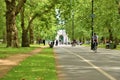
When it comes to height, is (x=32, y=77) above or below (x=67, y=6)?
below

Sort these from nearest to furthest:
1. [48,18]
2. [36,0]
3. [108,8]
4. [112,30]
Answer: [36,0]
[48,18]
[108,8]
[112,30]

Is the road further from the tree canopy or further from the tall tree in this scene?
the tree canopy

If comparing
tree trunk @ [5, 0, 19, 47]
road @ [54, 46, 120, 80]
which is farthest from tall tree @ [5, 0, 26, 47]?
road @ [54, 46, 120, 80]

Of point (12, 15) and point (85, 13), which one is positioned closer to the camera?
point (12, 15)

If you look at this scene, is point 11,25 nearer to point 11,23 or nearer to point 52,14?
point 11,23

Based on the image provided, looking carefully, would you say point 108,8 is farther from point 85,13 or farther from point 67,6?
point 67,6

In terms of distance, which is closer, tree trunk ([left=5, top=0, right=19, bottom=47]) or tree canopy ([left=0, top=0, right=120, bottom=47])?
tree trunk ([left=5, top=0, right=19, bottom=47])

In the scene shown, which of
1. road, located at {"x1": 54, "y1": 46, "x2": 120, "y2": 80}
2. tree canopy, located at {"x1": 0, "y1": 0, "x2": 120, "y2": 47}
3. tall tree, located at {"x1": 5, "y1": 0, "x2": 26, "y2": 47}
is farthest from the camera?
tree canopy, located at {"x1": 0, "y1": 0, "x2": 120, "y2": 47}

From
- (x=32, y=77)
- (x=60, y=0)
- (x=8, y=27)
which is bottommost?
(x=32, y=77)

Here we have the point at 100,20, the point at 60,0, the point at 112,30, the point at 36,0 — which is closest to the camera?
the point at 60,0

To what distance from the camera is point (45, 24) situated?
63.2 m

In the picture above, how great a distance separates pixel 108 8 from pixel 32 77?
56.5 metres

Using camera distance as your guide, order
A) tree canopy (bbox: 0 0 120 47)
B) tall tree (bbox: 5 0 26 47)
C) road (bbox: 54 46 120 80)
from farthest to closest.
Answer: tree canopy (bbox: 0 0 120 47) → tall tree (bbox: 5 0 26 47) → road (bbox: 54 46 120 80)

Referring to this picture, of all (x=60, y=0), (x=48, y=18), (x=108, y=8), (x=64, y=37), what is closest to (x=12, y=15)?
(x=60, y=0)
